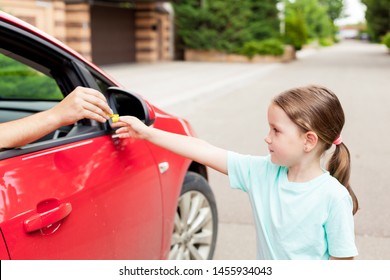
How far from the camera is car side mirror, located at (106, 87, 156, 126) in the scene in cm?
253

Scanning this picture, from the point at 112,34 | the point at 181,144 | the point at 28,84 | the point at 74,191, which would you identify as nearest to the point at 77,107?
the point at 74,191

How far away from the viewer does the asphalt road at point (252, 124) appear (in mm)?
4621

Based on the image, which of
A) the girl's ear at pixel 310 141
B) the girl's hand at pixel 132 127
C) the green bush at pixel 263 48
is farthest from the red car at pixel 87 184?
the green bush at pixel 263 48

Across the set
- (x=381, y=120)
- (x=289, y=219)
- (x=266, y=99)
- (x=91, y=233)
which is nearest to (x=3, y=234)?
(x=91, y=233)

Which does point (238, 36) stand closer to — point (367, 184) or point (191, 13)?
point (191, 13)

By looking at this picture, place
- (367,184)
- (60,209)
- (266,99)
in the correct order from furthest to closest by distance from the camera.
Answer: (266,99) < (367,184) < (60,209)

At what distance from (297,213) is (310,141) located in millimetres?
272

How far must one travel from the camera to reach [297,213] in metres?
2.04

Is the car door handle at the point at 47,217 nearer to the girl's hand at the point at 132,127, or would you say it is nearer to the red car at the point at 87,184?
the red car at the point at 87,184

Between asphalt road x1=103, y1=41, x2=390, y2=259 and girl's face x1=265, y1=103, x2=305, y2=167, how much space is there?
2181mm

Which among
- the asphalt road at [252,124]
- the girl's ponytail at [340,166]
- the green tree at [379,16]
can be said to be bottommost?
the asphalt road at [252,124]

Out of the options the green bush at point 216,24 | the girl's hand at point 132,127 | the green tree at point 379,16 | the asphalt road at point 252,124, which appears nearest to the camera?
the girl's hand at point 132,127
